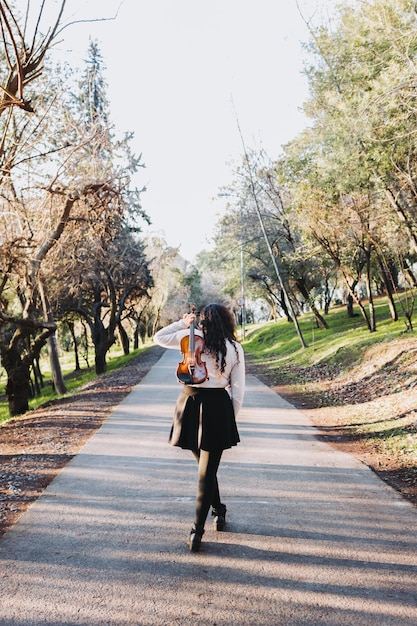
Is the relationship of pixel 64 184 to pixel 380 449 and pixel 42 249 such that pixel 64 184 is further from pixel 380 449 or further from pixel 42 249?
pixel 380 449

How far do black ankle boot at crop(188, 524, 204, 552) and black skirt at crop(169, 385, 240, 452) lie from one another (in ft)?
1.92

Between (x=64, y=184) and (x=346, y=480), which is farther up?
(x=64, y=184)

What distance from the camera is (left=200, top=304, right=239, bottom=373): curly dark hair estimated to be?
4.29 metres

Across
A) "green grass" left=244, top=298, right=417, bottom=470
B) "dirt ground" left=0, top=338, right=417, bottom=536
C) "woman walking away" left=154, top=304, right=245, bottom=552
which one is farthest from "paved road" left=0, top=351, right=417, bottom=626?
"green grass" left=244, top=298, right=417, bottom=470

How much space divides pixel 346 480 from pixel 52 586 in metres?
3.59

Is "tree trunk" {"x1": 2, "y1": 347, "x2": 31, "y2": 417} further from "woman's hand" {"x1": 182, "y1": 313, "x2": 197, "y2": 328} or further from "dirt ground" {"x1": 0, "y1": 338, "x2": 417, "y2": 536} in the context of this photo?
"woman's hand" {"x1": 182, "y1": 313, "x2": 197, "y2": 328}

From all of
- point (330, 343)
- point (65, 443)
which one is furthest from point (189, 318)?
point (330, 343)

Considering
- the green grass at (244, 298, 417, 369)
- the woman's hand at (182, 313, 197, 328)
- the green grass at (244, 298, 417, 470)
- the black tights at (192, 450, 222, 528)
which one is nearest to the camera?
the black tights at (192, 450, 222, 528)

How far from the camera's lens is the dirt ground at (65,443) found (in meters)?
5.72

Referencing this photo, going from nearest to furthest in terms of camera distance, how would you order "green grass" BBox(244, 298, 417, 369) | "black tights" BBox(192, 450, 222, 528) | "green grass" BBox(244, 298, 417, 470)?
"black tights" BBox(192, 450, 222, 528)
"green grass" BBox(244, 298, 417, 470)
"green grass" BBox(244, 298, 417, 369)

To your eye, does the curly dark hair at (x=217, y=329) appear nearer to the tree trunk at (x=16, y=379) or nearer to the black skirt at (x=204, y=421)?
the black skirt at (x=204, y=421)

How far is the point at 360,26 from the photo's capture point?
1159 centimetres

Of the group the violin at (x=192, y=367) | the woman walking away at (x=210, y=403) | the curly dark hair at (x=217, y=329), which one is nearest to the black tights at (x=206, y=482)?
the woman walking away at (x=210, y=403)

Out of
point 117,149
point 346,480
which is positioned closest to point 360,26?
point 117,149
